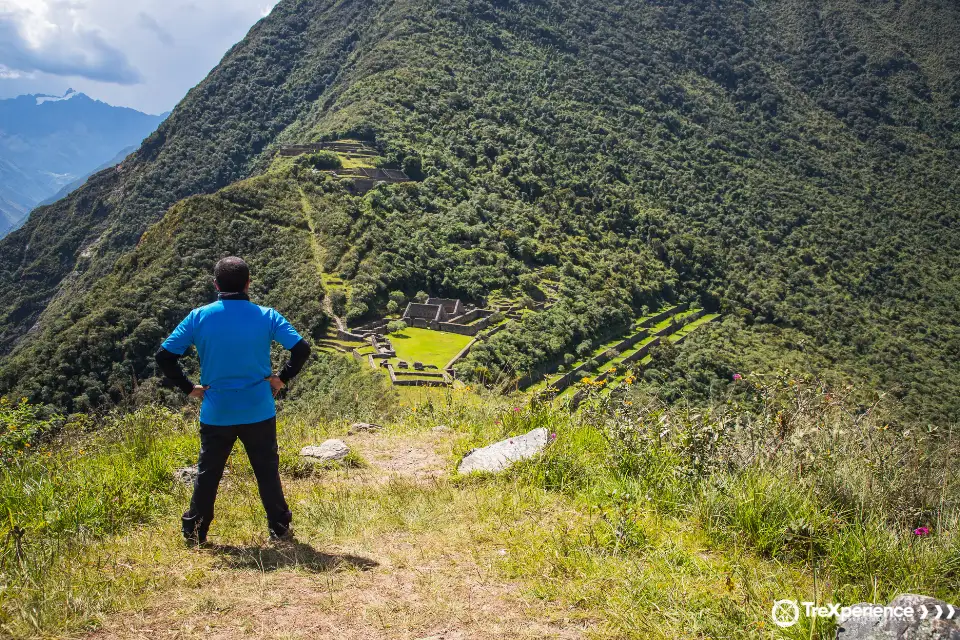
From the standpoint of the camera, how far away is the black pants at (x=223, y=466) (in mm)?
3510

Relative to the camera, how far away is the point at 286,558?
11.1ft

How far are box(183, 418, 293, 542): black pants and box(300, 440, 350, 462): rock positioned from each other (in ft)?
4.79

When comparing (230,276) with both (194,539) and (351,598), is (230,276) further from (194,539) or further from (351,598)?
(351,598)

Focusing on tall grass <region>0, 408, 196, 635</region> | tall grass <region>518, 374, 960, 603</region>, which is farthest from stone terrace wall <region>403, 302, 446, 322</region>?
tall grass <region>518, 374, 960, 603</region>

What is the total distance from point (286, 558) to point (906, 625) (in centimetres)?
301

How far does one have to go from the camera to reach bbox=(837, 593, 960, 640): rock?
197 cm

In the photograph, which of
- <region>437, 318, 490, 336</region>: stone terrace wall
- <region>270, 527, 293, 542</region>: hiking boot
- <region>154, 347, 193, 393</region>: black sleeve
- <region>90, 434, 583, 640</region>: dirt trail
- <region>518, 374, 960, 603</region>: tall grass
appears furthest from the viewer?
<region>437, 318, 490, 336</region>: stone terrace wall

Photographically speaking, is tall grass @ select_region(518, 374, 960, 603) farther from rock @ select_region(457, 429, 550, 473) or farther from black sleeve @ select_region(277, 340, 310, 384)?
black sleeve @ select_region(277, 340, 310, 384)

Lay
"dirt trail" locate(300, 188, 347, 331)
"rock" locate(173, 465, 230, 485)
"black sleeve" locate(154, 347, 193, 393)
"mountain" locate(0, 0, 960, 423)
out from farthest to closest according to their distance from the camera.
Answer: "mountain" locate(0, 0, 960, 423) < "dirt trail" locate(300, 188, 347, 331) < "rock" locate(173, 465, 230, 485) < "black sleeve" locate(154, 347, 193, 393)

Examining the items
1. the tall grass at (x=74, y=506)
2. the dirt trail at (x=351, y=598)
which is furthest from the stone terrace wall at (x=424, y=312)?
the dirt trail at (x=351, y=598)

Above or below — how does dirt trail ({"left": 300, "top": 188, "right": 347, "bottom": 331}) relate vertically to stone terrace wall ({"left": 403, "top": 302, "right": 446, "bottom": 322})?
above

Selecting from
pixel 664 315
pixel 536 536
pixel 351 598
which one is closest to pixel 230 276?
pixel 351 598

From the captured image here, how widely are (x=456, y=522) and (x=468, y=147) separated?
71841mm

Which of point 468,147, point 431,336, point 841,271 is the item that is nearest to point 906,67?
point 841,271
